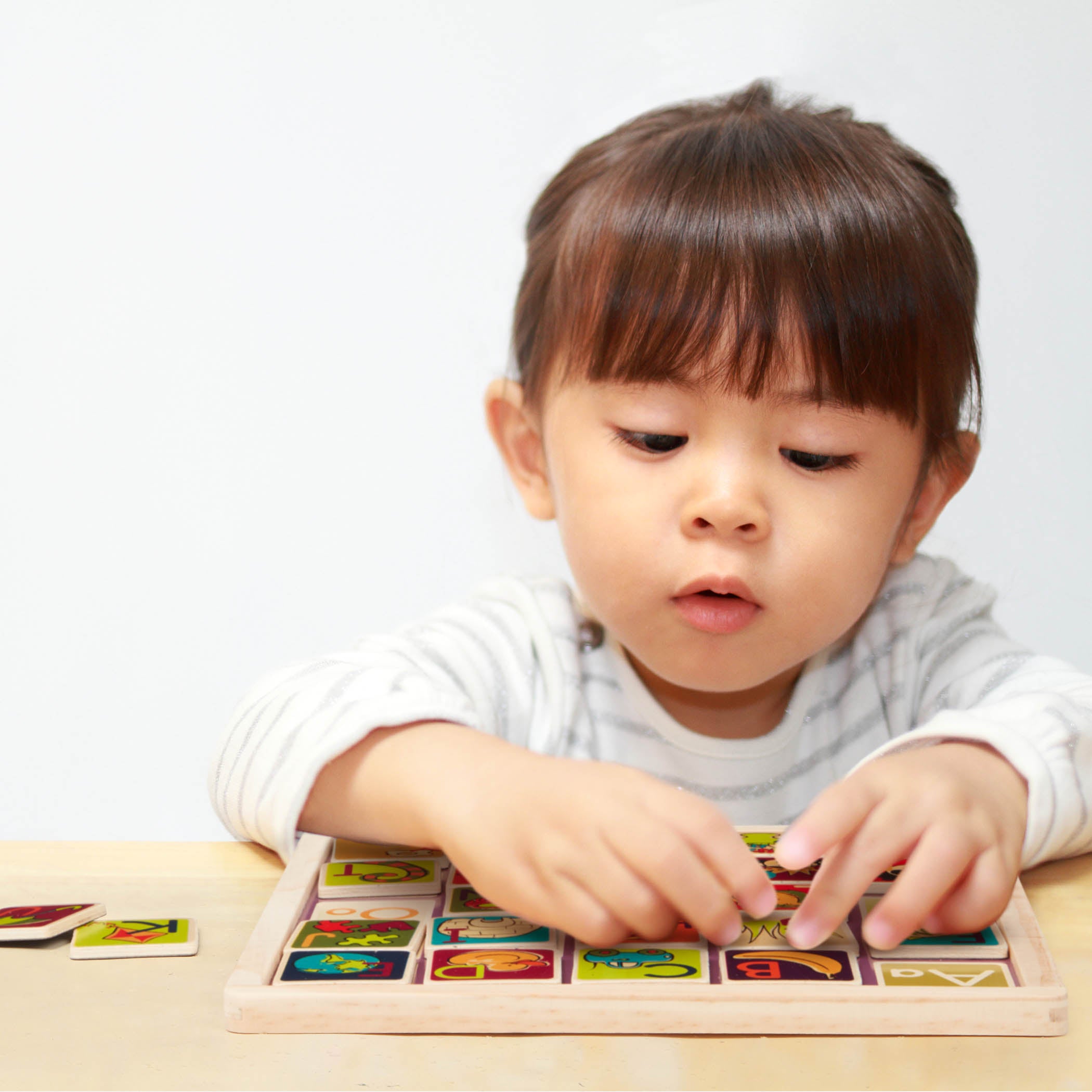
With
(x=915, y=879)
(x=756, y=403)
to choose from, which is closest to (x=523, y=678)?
(x=756, y=403)

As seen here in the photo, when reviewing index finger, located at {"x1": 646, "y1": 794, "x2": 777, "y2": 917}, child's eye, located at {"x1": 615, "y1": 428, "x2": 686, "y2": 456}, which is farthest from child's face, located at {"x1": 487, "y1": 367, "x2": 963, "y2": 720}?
index finger, located at {"x1": 646, "y1": 794, "x2": 777, "y2": 917}

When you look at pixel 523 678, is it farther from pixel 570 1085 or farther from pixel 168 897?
pixel 570 1085

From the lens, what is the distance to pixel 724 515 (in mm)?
638

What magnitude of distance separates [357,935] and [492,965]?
0.06m

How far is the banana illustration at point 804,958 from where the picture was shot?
44cm

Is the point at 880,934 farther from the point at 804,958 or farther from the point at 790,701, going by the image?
the point at 790,701

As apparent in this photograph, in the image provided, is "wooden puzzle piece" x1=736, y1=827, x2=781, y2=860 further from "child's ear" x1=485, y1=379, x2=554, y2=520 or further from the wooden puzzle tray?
"child's ear" x1=485, y1=379, x2=554, y2=520

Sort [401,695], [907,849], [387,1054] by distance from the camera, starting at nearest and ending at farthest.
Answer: [387,1054] → [907,849] → [401,695]

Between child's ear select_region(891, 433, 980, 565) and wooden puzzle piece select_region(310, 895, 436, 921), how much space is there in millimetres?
436

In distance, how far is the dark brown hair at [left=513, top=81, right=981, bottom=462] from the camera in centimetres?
68

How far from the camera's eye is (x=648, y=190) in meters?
0.73

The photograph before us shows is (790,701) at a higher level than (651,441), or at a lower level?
lower

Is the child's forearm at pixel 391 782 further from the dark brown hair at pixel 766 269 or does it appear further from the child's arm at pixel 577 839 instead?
the dark brown hair at pixel 766 269

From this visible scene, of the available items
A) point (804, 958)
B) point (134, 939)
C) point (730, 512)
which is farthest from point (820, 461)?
point (134, 939)
